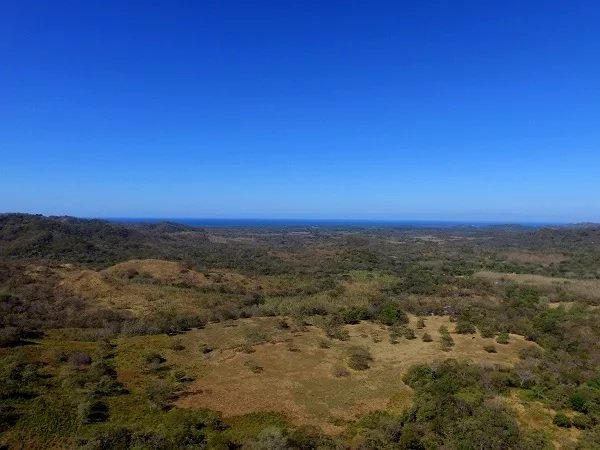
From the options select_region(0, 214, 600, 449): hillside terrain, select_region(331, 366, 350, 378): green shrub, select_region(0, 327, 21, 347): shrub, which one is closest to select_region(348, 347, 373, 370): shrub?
select_region(0, 214, 600, 449): hillside terrain

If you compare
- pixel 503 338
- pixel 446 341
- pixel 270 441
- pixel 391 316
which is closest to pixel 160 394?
pixel 270 441

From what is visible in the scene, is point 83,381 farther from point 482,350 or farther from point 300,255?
point 300,255

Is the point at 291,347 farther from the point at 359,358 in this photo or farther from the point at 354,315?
the point at 354,315

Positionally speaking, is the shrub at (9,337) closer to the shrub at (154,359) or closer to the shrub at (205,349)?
the shrub at (154,359)

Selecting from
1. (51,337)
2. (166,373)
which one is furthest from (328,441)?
(51,337)

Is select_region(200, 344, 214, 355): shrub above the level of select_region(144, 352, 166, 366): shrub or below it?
below

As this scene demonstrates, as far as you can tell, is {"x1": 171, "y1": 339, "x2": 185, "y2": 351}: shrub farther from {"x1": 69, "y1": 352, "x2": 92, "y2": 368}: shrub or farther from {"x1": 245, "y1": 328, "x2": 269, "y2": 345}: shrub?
{"x1": 69, "y1": 352, "x2": 92, "y2": 368}: shrub
